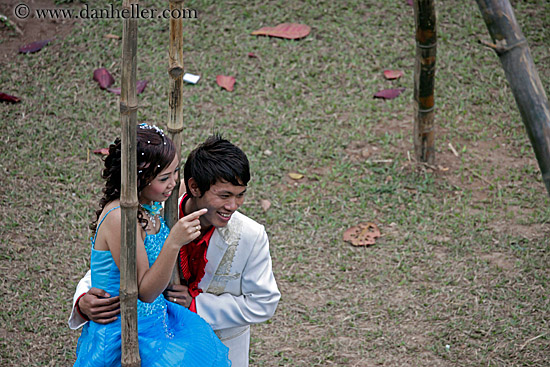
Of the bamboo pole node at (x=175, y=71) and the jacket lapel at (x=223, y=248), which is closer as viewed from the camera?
the bamboo pole node at (x=175, y=71)

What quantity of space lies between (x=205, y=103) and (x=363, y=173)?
156cm

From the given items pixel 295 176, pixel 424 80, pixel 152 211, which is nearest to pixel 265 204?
pixel 295 176

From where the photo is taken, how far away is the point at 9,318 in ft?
11.8

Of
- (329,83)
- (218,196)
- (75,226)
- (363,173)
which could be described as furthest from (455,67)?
(218,196)

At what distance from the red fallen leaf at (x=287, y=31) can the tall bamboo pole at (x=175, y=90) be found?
4253 mm

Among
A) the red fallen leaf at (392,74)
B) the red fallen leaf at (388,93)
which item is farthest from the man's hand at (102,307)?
the red fallen leaf at (392,74)

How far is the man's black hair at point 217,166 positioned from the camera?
2307mm

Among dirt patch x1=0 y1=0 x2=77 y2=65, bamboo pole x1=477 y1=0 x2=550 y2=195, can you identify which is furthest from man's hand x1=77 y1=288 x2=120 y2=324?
dirt patch x1=0 y1=0 x2=77 y2=65

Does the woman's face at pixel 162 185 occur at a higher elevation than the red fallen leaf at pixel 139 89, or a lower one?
higher

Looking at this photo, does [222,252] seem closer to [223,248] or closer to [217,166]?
[223,248]

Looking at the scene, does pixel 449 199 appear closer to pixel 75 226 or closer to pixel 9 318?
pixel 75 226

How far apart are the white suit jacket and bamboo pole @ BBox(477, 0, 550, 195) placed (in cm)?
106

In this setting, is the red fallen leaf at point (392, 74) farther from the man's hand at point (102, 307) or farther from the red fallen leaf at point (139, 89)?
the man's hand at point (102, 307)

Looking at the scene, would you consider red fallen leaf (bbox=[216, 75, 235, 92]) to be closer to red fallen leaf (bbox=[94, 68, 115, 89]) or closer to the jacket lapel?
red fallen leaf (bbox=[94, 68, 115, 89])
